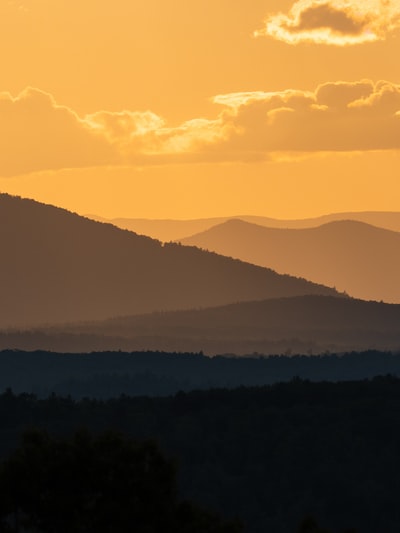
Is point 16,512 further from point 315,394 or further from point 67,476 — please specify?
point 315,394

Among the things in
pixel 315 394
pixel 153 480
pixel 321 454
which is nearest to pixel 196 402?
pixel 315 394

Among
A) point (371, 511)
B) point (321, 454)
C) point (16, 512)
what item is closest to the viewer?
point (16, 512)

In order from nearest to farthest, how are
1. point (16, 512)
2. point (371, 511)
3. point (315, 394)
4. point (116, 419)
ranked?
point (16, 512) < point (371, 511) < point (116, 419) < point (315, 394)

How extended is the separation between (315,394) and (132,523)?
12338cm

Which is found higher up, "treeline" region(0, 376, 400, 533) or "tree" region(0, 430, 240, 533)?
"treeline" region(0, 376, 400, 533)

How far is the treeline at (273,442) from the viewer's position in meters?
154

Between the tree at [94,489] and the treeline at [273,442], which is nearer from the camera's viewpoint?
the tree at [94,489]

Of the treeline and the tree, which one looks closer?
the tree

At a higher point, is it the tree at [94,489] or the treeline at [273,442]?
the treeline at [273,442]

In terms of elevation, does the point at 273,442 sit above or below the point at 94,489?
above

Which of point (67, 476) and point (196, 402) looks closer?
point (67, 476)

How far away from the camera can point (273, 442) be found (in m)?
175

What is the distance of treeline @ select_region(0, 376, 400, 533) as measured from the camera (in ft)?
505

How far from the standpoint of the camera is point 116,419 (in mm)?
181625
